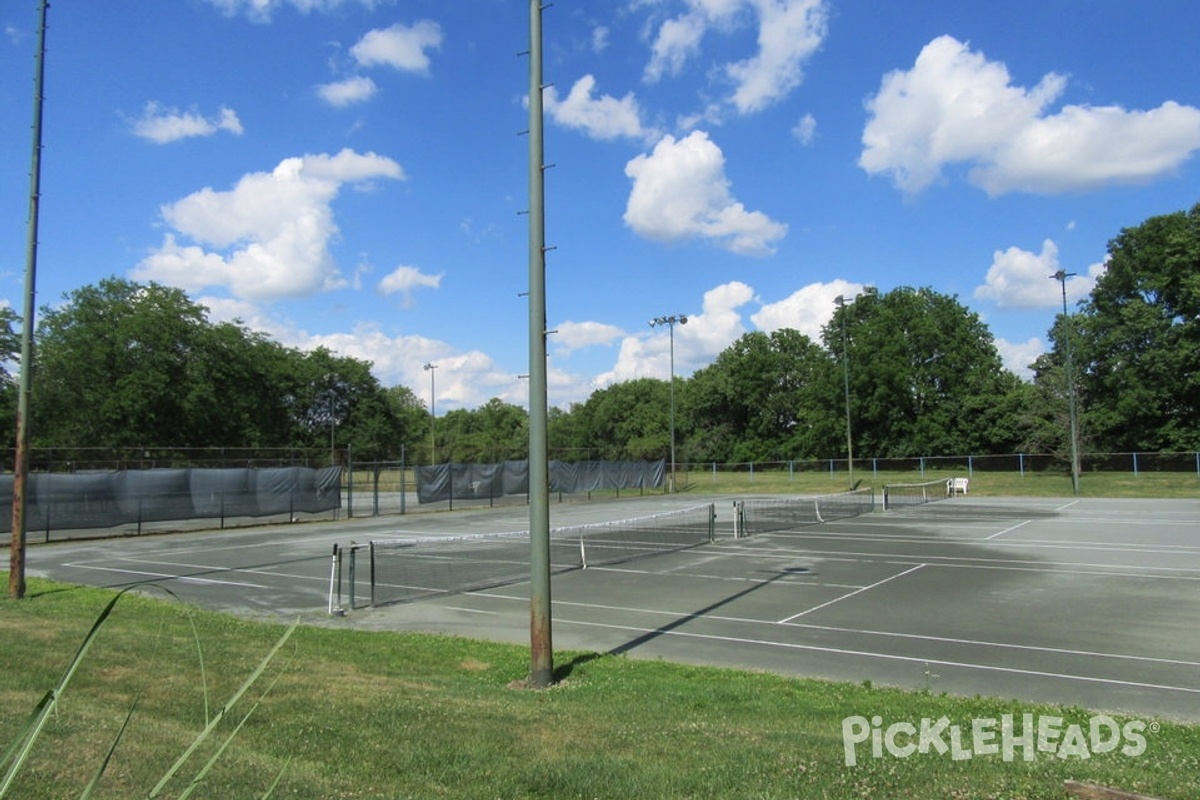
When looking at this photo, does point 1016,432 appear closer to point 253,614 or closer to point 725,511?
point 725,511

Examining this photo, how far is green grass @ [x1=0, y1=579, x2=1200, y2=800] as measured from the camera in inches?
177

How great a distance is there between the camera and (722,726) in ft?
20.2

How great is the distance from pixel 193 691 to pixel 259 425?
74675 millimetres

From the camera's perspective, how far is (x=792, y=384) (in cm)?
9750

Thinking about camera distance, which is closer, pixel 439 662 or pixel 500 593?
pixel 439 662

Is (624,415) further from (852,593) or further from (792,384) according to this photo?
(852,593)

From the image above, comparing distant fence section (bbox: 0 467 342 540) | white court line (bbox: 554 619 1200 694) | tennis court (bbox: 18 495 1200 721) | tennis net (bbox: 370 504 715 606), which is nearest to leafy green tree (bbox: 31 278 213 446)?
distant fence section (bbox: 0 467 342 540)

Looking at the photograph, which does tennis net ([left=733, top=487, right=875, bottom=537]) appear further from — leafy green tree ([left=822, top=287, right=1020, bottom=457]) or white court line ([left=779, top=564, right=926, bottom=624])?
leafy green tree ([left=822, top=287, right=1020, bottom=457])

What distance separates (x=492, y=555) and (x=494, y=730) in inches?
603

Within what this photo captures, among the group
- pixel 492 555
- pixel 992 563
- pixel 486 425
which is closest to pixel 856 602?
pixel 992 563

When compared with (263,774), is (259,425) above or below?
above

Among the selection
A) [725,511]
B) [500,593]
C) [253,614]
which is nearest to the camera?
[253,614]

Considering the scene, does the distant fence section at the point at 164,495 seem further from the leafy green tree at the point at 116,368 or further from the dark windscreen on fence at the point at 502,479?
the leafy green tree at the point at 116,368

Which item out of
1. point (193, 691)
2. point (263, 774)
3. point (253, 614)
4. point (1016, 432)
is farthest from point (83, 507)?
point (1016, 432)
